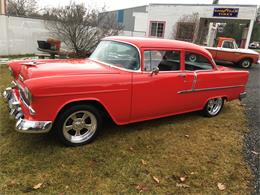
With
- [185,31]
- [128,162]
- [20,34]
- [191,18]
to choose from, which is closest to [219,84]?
[128,162]

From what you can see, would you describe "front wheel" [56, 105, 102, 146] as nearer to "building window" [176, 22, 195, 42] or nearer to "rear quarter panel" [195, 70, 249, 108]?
"rear quarter panel" [195, 70, 249, 108]

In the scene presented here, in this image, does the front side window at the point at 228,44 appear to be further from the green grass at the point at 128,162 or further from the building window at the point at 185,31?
the green grass at the point at 128,162

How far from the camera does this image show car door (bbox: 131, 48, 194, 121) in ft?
12.9

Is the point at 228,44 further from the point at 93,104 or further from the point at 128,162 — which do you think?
the point at 128,162

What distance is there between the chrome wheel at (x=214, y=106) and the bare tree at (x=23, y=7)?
24.7m

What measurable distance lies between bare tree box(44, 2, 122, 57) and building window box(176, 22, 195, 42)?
9205 millimetres

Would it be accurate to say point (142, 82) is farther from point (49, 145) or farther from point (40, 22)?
point (40, 22)

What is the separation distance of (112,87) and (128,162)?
116 cm

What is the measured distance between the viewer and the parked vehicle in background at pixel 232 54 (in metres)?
14.2

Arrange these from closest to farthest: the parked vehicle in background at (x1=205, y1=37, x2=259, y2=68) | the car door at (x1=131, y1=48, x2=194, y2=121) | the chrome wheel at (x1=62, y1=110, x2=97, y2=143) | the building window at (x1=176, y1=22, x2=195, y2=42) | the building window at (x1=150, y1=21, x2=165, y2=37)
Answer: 1. the chrome wheel at (x1=62, y1=110, x2=97, y2=143)
2. the car door at (x1=131, y1=48, x2=194, y2=121)
3. the parked vehicle in background at (x1=205, y1=37, x2=259, y2=68)
4. the building window at (x1=176, y1=22, x2=195, y2=42)
5. the building window at (x1=150, y1=21, x2=165, y2=37)

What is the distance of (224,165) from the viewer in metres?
3.49

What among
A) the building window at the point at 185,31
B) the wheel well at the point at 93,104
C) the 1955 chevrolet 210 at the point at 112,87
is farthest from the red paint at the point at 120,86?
the building window at the point at 185,31

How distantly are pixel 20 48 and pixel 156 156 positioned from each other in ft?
38.6

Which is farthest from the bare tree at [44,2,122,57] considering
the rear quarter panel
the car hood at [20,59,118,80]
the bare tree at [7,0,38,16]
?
the bare tree at [7,0,38,16]
